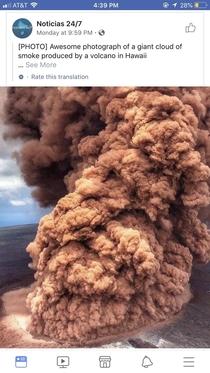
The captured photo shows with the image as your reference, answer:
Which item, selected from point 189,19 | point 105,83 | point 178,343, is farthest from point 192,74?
point 178,343
